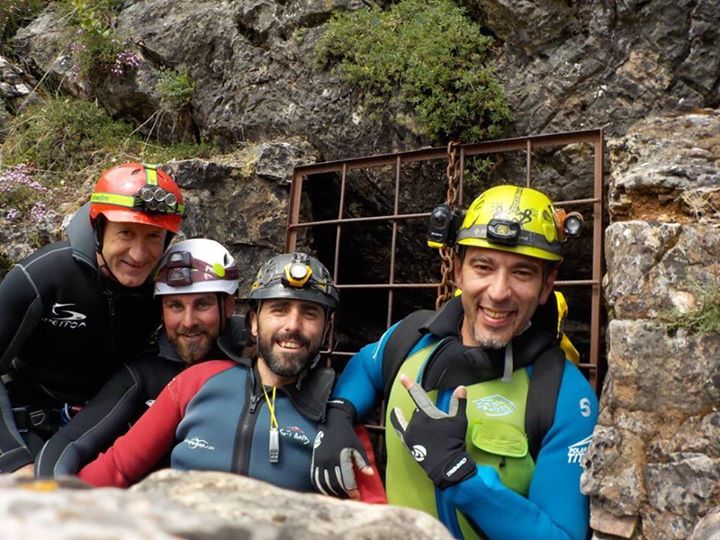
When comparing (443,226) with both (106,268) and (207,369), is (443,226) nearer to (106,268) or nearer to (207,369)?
(207,369)

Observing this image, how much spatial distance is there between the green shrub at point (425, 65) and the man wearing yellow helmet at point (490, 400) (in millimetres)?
1347

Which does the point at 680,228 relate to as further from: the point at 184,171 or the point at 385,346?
the point at 184,171

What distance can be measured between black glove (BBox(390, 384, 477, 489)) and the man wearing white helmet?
1211 mm

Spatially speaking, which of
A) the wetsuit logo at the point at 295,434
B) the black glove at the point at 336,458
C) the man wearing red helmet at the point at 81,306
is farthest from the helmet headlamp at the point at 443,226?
the man wearing red helmet at the point at 81,306

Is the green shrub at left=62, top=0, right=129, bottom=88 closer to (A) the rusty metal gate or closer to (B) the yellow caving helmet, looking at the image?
(A) the rusty metal gate

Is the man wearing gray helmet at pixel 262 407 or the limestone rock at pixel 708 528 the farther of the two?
the man wearing gray helmet at pixel 262 407

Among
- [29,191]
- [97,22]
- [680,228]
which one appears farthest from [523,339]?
[97,22]

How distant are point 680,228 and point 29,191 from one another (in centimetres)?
527

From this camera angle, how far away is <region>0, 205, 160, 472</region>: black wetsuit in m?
3.61

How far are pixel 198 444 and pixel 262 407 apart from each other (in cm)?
34

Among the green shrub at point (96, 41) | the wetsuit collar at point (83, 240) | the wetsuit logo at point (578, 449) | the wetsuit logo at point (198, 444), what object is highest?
the green shrub at point (96, 41)

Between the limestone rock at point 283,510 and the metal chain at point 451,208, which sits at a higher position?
the metal chain at point 451,208

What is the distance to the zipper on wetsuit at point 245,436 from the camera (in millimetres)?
3174

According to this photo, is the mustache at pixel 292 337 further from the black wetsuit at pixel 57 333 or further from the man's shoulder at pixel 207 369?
the black wetsuit at pixel 57 333
